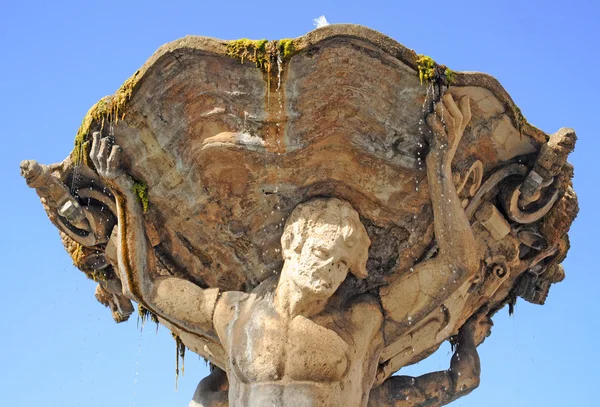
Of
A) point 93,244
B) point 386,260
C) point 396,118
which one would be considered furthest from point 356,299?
point 93,244

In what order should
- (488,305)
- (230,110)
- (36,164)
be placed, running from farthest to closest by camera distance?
1. (488,305)
2. (36,164)
3. (230,110)

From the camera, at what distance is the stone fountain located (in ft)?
38.7

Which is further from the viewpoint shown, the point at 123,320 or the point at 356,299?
the point at 123,320

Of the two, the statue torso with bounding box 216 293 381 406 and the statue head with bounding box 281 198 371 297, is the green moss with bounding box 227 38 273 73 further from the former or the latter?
the statue torso with bounding box 216 293 381 406

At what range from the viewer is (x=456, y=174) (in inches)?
491

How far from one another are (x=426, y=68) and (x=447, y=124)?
61cm

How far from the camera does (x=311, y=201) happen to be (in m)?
12.5

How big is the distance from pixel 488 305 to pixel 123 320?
473 cm

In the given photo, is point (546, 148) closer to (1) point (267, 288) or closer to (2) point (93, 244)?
(1) point (267, 288)

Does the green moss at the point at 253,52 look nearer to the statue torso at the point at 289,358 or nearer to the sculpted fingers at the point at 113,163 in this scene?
the sculpted fingers at the point at 113,163

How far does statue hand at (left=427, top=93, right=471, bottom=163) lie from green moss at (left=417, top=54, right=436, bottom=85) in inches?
10.6

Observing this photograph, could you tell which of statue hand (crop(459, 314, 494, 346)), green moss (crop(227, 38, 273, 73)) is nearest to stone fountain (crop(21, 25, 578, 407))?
green moss (crop(227, 38, 273, 73))

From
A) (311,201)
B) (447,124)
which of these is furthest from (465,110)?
(311,201)

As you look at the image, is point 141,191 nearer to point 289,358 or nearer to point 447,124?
point 289,358
